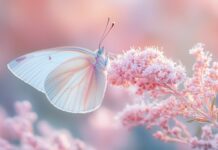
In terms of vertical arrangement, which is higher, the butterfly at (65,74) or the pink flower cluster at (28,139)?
the butterfly at (65,74)

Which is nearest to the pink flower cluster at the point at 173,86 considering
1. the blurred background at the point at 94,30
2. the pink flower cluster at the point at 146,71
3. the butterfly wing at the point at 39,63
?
the pink flower cluster at the point at 146,71

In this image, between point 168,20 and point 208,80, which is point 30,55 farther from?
point 168,20

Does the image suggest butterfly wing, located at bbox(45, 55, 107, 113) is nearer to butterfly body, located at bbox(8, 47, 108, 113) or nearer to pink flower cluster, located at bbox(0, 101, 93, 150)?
butterfly body, located at bbox(8, 47, 108, 113)

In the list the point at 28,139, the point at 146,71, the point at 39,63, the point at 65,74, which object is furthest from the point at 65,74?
the point at 146,71

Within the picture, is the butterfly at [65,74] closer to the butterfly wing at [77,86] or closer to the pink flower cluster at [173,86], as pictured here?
Answer: the butterfly wing at [77,86]

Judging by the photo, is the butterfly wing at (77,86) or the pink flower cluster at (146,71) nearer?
the pink flower cluster at (146,71)
